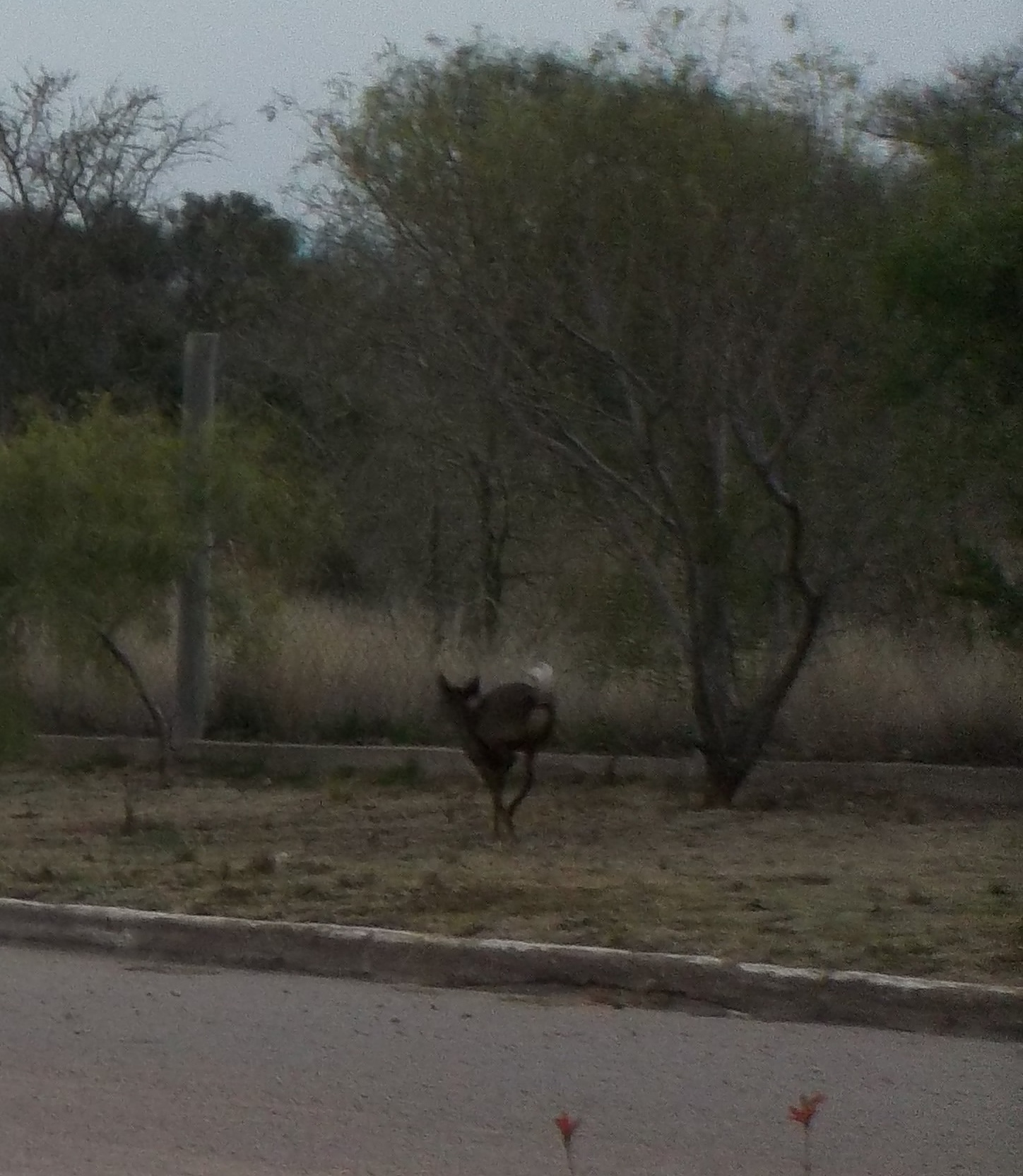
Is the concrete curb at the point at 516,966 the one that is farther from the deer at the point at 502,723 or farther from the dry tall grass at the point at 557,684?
the dry tall grass at the point at 557,684

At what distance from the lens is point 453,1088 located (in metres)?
6.07

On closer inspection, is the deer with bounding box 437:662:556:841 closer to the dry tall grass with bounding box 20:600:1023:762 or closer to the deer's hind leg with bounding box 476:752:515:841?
the deer's hind leg with bounding box 476:752:515:841

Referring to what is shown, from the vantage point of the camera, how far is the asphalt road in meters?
5.39

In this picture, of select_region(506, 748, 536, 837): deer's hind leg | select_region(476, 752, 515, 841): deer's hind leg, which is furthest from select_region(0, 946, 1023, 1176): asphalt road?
select_region(476, 752, 515, 841): deer's hind leg

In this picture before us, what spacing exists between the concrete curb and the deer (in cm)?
238

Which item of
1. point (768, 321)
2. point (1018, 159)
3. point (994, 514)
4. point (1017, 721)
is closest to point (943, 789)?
point (1017, 721)

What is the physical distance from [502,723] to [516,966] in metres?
2.86

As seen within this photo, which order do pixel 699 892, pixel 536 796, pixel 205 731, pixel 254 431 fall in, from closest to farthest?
pixel 699 892 < pixel 536 796 < pixel 254 431 < pixel 205 731

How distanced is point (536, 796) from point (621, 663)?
1186 millimetres

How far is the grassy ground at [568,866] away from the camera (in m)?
7.80

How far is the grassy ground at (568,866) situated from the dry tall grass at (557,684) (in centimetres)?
76

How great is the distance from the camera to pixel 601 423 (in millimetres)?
12148

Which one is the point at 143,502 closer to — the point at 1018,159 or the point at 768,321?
the point at 768,321

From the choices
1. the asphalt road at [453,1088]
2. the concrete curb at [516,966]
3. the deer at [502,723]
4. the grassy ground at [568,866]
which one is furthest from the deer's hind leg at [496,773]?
the asphalt road at [453,1088]
